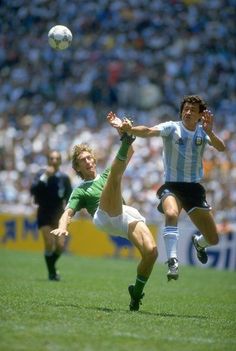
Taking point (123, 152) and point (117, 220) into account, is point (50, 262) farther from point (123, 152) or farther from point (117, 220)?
point (123, 152)

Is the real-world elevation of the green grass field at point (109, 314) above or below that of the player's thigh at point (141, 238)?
below

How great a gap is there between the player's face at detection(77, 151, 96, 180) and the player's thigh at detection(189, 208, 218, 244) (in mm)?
1374

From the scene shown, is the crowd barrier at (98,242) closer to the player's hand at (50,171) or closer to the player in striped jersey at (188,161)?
the player's hand at (50,171)

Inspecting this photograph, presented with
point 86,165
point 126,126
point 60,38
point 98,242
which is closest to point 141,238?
point 86,165

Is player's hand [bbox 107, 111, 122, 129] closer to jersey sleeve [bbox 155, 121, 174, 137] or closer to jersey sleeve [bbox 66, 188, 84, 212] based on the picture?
jersey sleeve [bbox 155, 121, 174, 137]

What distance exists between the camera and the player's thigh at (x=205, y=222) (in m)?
11.0

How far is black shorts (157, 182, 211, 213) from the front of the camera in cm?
1096

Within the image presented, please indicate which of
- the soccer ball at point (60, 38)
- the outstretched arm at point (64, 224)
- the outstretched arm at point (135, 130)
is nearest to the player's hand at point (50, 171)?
the soccer ball at point (60, 38)

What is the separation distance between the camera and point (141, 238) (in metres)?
9.96

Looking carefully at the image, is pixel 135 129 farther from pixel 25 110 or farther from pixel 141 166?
pixel 25 110

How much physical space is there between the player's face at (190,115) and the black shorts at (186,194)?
0.71 metres

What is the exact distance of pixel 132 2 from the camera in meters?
30.4

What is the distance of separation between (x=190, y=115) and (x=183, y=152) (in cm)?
45

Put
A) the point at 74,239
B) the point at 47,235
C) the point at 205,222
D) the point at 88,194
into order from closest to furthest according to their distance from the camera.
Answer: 1. the point at 88,194
2. the point at 205,222
3. the point at 47,235
4. the point at 74,239
